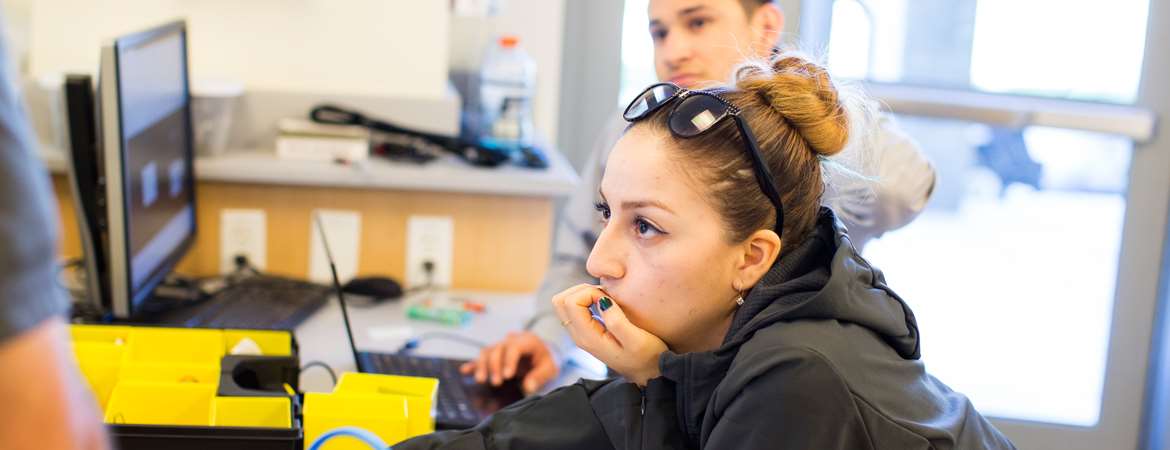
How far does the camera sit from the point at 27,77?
2307 millimetres

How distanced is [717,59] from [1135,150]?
150 centimetres

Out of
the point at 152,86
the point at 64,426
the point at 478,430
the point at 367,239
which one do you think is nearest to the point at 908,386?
the point at 478,430

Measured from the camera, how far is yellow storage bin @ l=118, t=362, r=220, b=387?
1.40m

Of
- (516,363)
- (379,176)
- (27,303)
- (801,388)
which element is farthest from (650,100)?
(379,176)

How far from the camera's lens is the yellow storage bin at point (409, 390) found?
1.36m

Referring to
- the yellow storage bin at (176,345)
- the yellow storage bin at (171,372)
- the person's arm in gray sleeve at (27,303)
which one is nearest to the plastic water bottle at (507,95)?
the yellow storage bin at (176,345)

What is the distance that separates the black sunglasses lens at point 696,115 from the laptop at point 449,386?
54 cm

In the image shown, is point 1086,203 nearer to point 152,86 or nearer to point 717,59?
point 717,59

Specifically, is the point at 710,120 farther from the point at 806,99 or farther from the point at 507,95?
the point at 507,95

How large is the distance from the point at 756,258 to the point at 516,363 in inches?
26.6

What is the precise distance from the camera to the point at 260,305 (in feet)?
6.94

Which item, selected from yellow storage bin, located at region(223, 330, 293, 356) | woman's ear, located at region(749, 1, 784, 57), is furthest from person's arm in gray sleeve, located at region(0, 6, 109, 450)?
woman's ear, located at region(749, 1, 784, 57)

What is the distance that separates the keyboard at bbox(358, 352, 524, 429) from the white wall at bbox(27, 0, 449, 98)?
0.81 m

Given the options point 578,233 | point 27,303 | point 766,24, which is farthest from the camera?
point 578,233
